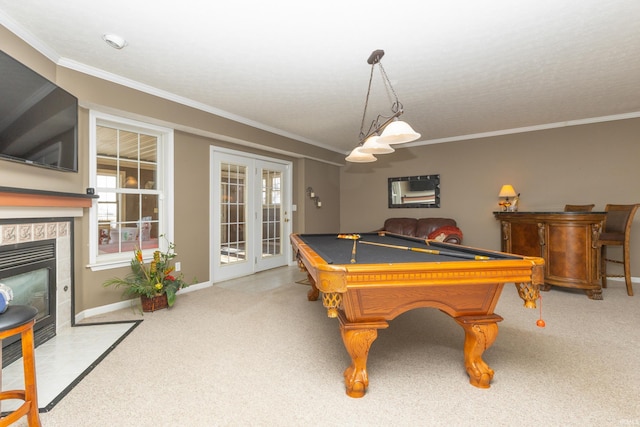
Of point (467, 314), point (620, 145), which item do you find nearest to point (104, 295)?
point (467, 314)

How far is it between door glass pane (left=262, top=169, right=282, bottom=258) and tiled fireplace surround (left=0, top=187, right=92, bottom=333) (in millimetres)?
2660

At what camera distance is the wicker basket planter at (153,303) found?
118 inches

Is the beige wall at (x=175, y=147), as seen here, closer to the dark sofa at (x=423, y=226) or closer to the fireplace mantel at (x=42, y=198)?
the fireplace mantel at (x=42, y=198)

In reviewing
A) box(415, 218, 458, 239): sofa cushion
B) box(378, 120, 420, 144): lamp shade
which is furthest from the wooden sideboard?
box(378, 120, 420, 144): lamp shade

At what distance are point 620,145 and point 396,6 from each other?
4390 millimetres

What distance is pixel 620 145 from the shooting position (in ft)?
13.6

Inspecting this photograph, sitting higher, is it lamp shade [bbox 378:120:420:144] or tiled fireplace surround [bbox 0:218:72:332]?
lamp shade [bbox 378:120:420:144]

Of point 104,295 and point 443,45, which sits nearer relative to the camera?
point 443,45

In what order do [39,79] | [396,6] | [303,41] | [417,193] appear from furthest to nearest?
1. [417,193]
2. [303,41]
3. [39,79]
4. [396,6]

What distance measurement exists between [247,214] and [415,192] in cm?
332

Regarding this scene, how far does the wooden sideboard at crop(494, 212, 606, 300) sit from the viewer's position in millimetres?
3432

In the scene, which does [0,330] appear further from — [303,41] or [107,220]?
[303,41]

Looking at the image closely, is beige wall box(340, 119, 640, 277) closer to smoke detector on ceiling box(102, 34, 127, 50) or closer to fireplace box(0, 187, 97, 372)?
smoke detector on ceiling box(102, 34, 127, 50)

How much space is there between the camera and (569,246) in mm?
3541
